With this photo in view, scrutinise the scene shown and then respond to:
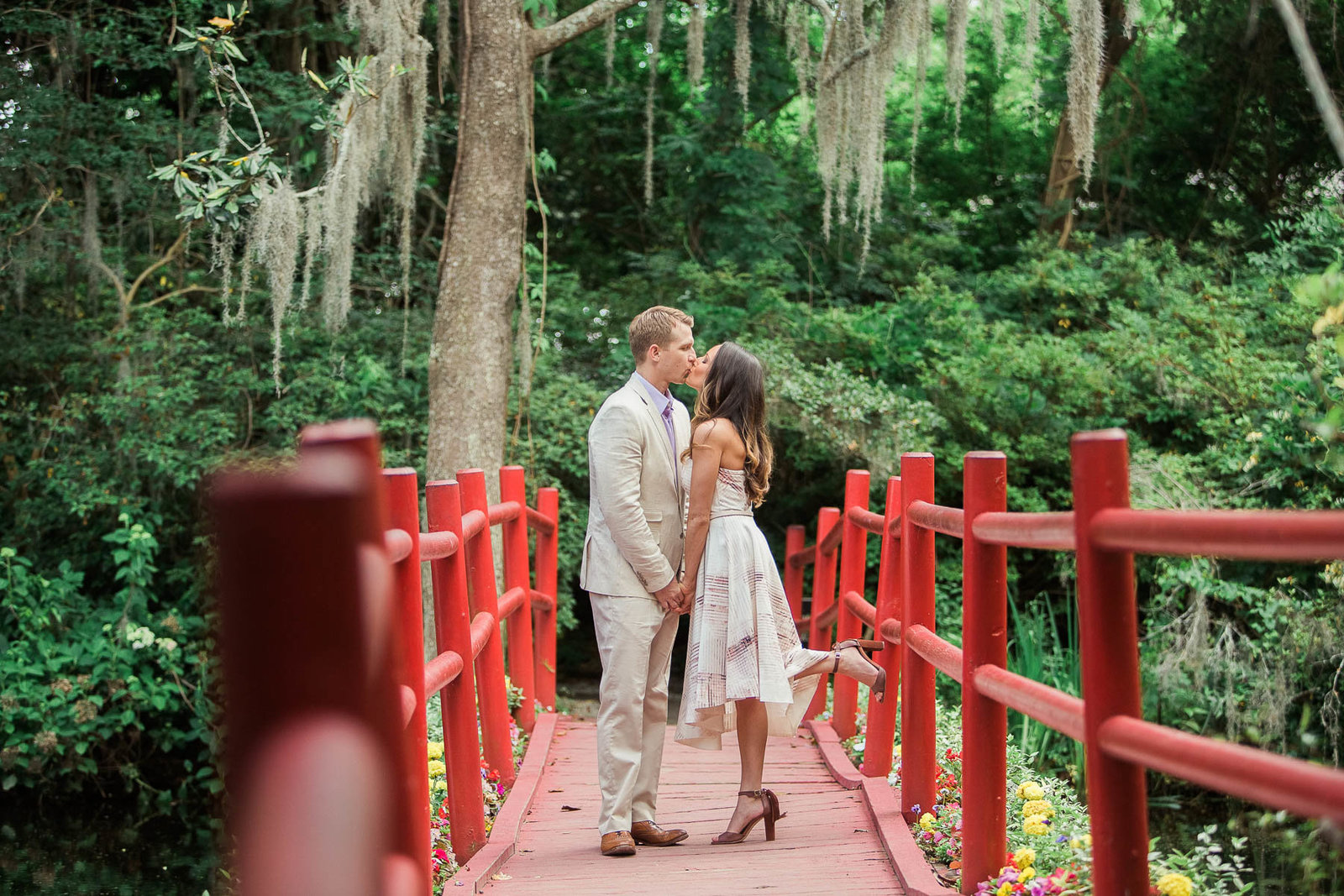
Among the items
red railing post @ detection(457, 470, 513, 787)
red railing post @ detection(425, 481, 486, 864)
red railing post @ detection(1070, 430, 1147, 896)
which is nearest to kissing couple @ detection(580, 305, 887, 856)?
red railing post @ detection(425, 481, 486, 864)

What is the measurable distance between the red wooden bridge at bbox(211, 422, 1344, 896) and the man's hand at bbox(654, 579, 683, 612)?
64cm

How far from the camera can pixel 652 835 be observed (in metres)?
3.95

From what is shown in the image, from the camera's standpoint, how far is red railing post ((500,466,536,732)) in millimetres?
5562

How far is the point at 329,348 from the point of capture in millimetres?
9086

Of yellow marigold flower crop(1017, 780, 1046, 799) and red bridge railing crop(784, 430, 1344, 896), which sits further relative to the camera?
yellow marigold flower crop(1017, 780, 1046, 799)

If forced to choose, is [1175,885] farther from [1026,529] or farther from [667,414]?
[667,414]

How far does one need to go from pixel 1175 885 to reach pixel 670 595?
1.92m

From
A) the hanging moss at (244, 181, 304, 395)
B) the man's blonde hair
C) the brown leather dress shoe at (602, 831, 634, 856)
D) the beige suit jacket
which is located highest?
the hanging moss at (244, 181, 304, 395)

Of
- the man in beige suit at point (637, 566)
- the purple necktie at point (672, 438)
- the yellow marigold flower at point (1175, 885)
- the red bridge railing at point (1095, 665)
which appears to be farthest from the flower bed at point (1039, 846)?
the purple necktie at point (672, 438)

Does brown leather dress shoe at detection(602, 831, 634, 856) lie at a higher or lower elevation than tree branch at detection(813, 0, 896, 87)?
lower

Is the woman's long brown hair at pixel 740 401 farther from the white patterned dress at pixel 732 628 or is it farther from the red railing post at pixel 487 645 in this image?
the red railing post at pixel 487 645

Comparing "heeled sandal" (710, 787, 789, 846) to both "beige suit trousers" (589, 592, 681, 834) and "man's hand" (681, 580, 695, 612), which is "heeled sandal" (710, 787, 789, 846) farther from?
"man's hand" (681, 580, 695, 612)

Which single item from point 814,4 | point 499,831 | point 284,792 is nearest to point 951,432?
point 814,4

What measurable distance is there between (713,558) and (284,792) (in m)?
3.21
